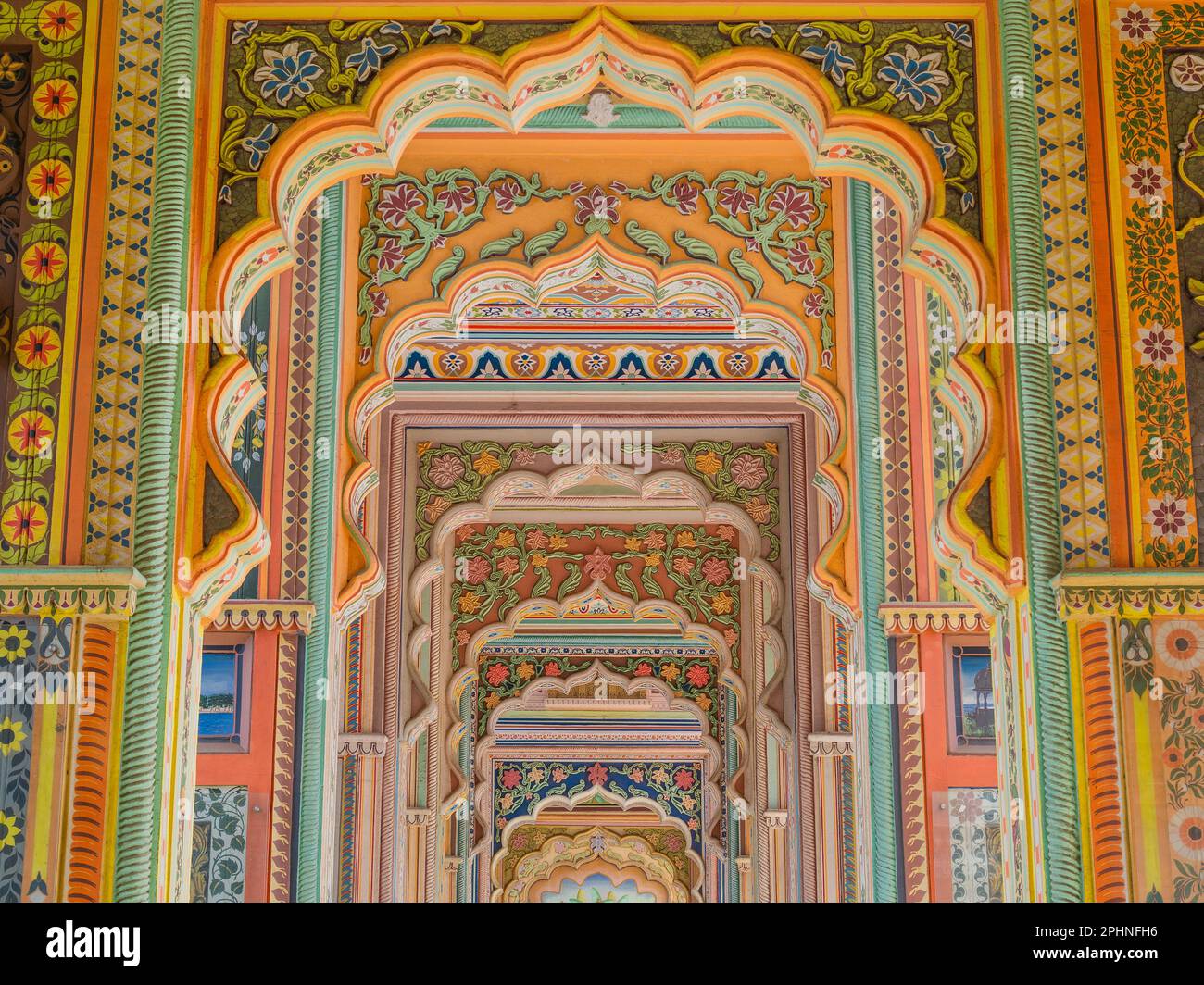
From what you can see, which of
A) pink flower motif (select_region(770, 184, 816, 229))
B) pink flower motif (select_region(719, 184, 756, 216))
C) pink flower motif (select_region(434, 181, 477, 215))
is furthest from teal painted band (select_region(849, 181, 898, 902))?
pink flower motif (select_region(434, 181, 477, 215))

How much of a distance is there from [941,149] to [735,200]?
2.34 metres

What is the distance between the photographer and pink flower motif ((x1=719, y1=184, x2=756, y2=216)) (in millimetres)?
6754

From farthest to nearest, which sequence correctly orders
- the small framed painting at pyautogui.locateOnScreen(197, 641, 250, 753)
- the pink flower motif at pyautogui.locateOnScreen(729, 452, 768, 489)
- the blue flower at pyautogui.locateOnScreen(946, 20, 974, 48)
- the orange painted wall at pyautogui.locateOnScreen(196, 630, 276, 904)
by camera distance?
the pink flower motif at pyautogui.locateOnScreen(729, 452, 768, 489)
the small framed painting at pyautogui.locateOnScreen(197, 641, 250, 753)
the orange painted wall at pyautogui.locateOnScreen(196, 630, 276, 904)
the blue flower at pyautogui.locateOnScreen(946, 20, 974, 48)

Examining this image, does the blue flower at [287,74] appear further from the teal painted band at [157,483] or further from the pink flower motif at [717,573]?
the pink flower motif at [717,573]

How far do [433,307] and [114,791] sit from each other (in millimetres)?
2900

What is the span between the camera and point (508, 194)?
6.65 metres

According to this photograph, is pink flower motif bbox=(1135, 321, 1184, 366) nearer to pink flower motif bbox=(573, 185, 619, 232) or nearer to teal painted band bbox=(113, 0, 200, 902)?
teal painted band bbox=(113, 0, 200, 902)

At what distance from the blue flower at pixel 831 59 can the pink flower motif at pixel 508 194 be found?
226 centimetres

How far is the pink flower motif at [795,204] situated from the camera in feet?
22.5

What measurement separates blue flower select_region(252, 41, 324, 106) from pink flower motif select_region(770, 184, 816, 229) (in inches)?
105

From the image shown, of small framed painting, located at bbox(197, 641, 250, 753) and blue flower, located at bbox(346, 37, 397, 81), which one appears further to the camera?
small framed painting, located at bbox(197, 641, 250, 753)
